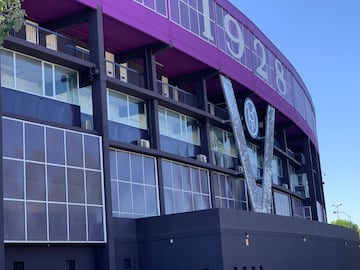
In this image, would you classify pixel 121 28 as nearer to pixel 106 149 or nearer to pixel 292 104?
pixel 106 149

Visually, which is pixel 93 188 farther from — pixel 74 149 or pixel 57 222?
pixel 57 222

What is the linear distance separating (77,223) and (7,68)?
7.26 metres

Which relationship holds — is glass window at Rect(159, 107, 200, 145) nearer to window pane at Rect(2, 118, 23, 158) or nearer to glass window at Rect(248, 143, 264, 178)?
glass window at Rect(248, 143, 264, 178)

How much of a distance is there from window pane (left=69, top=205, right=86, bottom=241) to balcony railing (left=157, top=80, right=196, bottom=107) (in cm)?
1190

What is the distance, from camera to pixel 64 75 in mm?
28641

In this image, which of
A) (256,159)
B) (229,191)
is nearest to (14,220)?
(229,191)

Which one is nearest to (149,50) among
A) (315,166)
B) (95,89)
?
(95,89)

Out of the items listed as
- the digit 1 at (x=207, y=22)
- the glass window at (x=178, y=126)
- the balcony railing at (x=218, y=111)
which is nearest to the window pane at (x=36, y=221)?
the glass window at (x=178, y=126)

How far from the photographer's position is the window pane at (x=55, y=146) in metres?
25.2

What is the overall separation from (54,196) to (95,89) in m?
6.11

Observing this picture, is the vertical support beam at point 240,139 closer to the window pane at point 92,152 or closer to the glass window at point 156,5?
the glass window at point 156,5

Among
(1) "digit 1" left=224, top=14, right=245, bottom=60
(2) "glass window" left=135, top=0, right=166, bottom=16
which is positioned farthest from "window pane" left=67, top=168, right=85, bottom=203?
(1) "digit 1" left=224, top=14, right=245, bottom=60

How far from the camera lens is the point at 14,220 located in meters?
23.0

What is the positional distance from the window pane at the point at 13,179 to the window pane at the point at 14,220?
0.35m
